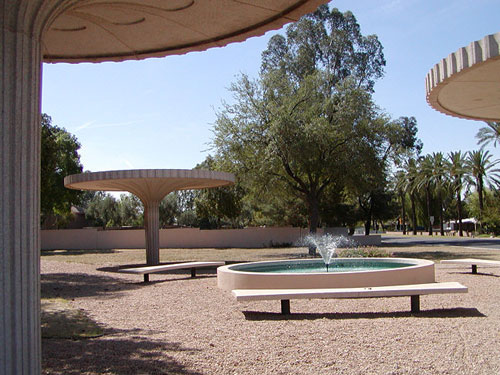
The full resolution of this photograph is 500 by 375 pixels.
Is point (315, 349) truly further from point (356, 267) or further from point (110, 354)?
point (356, 267)

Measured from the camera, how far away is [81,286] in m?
14.5

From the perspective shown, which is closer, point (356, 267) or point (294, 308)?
point (294, 308)

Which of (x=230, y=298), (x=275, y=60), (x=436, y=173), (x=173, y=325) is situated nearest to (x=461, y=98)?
(x=173, y=325)

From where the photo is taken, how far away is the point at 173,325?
8.31 meters

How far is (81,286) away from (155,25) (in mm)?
10309

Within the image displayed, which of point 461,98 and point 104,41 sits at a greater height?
point 104,41

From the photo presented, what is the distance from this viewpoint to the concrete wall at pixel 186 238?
38625 millimetres

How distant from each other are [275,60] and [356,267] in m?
32.5

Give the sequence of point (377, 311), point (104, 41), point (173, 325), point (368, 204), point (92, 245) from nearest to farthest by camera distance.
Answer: point (104, 41), point (173, 325), point (377, 311), point (92, 245), point (368, 204)

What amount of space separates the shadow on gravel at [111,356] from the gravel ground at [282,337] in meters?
0.01

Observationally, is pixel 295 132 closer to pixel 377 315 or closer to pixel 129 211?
pixel 377 315

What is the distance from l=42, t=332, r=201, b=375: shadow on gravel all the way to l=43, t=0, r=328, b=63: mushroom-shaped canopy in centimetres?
370

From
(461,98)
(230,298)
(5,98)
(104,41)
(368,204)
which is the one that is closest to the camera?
(5,98)

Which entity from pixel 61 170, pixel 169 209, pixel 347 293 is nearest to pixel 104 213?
pixel 169 209
